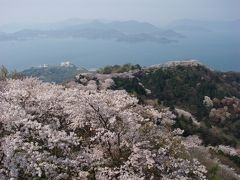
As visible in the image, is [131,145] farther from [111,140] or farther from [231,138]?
[231,138]

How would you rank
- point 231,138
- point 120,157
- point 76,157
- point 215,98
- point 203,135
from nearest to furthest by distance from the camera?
point 76,157 < point 120,157 < point 203,135 < point 231,138 < point 215,98

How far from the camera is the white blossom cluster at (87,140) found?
1650 cm

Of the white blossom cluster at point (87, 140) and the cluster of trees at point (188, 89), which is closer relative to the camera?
the white blossom cluster at point (87, 140)

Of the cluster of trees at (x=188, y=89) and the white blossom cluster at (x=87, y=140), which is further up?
the white blossom cluster at (x=87, y=140)

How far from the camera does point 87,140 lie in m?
20.4

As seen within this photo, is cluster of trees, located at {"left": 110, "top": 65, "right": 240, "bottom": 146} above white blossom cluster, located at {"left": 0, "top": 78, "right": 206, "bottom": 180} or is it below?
below

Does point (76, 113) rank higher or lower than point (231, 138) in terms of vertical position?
higher

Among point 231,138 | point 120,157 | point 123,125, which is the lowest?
point 231,138

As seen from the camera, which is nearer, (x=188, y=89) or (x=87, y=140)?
(x=87, y=140)

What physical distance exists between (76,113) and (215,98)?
74.3 metres

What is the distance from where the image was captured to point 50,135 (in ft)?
54.0

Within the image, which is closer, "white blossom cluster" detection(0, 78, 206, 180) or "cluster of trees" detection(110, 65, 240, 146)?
"white blossom cluster" detection(0, 78, 206, 180)

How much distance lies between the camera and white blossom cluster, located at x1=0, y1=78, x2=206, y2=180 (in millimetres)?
16500

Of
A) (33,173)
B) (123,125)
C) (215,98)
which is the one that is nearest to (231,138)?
(215,98)
